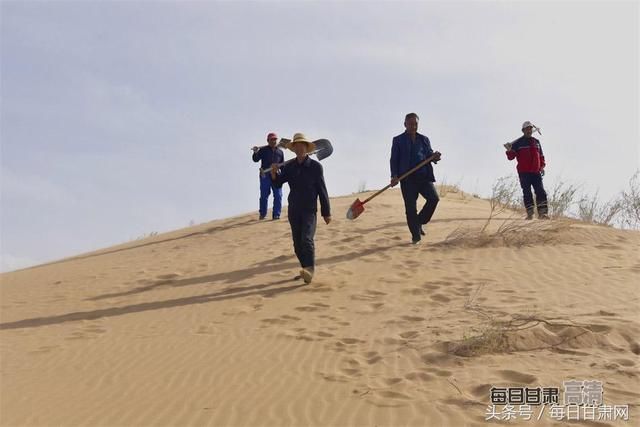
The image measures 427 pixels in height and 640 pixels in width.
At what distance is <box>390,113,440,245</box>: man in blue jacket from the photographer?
838 centimetres

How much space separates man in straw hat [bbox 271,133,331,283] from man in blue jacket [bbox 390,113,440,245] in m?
1.64

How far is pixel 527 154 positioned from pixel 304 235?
4.85 m

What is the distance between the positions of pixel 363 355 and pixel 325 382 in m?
0.57

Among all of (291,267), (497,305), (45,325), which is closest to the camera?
(497,305)

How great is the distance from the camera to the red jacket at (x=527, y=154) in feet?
32.8

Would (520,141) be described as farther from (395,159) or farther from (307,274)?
(307,274)

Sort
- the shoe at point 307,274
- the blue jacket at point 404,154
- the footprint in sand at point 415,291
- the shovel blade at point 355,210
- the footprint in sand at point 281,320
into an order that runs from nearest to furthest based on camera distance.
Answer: the footprint in sand at point 281,320 < the footprint in sand at point 415,291 < the shoe at point 307,274 < the blue jacket at point 404,154 < the shovel blade at point 355,210

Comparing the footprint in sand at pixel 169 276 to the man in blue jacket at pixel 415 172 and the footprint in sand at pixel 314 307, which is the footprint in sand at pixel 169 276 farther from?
the man in blue jacket at pixel 415 172

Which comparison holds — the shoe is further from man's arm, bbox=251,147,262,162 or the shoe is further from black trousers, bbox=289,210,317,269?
man's arm, bbox=251,147,262,162

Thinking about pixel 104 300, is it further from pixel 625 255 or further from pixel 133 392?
pixel 625 255

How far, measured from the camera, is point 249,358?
479 centimetres

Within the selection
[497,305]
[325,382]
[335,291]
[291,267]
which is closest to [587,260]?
[497,305]

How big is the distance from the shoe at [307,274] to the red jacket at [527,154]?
15.7 ft

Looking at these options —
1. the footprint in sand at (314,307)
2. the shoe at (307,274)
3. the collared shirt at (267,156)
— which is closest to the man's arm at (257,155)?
the collared shirt at (267,156)
